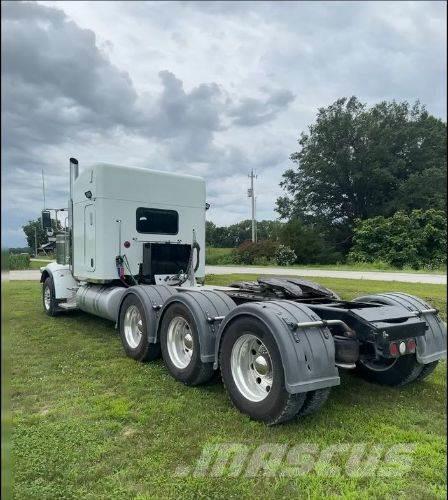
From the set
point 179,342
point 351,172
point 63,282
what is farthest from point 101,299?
point 351,172

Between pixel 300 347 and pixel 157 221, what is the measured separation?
16.4 feet

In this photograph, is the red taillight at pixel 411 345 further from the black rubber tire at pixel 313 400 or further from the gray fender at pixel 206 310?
the gray fender at pixel 206 310

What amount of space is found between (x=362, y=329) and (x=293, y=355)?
2.81ft

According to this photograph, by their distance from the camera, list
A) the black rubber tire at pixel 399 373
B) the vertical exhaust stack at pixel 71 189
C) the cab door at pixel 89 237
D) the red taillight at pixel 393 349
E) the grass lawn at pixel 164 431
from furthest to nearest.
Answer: the vertical exhaust stack at pixel 71 189
the cab door at pixel 89 237
the black rubber tire at pixel 399 373
the red taillight at pixel 393 349
the grass lawn at pixel 164 431

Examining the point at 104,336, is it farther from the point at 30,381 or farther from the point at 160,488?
the point at 160,488

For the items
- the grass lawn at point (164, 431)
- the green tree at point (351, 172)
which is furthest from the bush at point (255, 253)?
the grass lawn at point (164, 431)

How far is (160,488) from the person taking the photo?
114 inches

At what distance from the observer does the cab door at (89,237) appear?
769 cm

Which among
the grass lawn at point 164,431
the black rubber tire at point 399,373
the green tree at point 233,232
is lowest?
the grass lawn at point 164,431

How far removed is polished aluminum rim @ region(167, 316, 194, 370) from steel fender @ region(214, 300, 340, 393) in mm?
1419

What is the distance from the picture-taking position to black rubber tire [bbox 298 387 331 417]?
366 centimetres

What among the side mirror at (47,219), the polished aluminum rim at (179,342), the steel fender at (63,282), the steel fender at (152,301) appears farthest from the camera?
the steel fender at (63,282)

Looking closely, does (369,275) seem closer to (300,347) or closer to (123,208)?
(300,347)

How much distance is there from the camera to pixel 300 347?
3.53m
